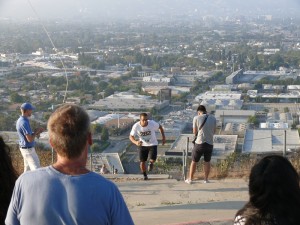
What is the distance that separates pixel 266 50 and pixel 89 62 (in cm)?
2429

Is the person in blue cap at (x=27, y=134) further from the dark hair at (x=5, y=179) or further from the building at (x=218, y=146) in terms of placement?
the building at (x=218, y=146)

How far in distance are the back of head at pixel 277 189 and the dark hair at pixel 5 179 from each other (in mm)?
1012

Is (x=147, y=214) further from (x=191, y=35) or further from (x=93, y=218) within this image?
(x=191, y=35)

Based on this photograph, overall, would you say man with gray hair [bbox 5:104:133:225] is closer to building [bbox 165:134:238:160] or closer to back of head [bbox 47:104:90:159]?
back of head [bbox 47:104:90:159]

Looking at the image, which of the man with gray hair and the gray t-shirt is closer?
the man with gray hair

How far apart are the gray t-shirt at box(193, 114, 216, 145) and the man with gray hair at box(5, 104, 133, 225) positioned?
12.2 ft

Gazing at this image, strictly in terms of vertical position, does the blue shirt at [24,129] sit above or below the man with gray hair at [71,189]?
below

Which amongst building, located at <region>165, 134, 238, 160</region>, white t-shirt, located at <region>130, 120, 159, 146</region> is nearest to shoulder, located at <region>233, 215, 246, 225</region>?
white t-shirt, located at <region>130, 120, 159, 146</region>

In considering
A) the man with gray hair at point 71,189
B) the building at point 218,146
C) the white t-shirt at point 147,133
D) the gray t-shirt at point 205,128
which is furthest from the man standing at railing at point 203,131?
the building at point 218,146

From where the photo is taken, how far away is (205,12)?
18800 cm

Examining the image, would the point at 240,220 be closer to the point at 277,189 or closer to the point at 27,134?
the point at 277,189

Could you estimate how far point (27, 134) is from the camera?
534 cm

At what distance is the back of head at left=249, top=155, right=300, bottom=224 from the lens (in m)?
2.24

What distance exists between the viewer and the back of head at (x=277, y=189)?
2236mm
